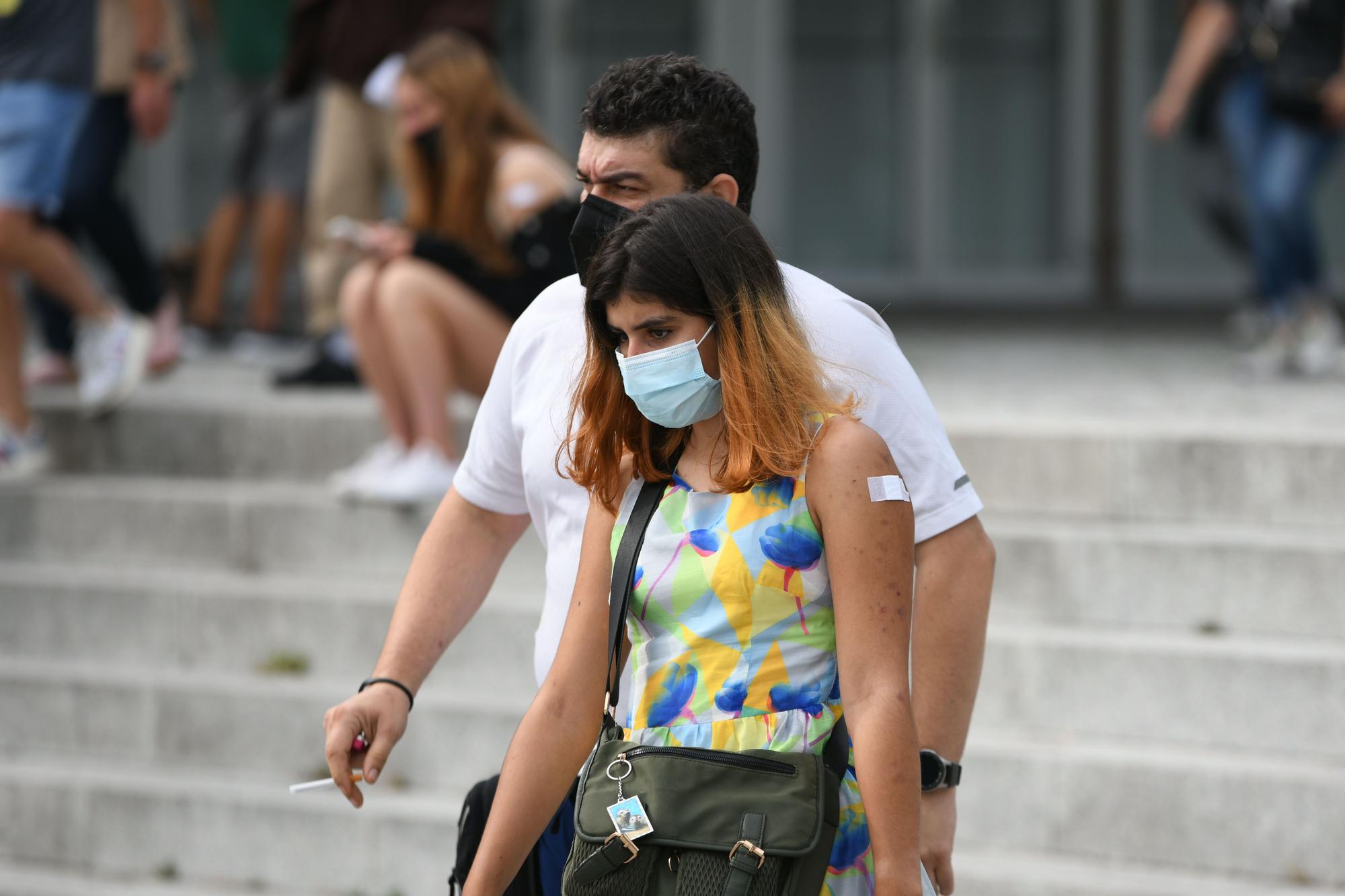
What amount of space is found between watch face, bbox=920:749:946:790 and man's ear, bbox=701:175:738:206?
2.62 ft

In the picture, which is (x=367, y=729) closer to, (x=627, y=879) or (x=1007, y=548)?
(x=627, y=879)

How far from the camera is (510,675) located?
4.59 meters

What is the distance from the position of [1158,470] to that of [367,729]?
2.84 metres

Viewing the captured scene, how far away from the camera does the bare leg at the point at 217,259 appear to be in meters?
7.80

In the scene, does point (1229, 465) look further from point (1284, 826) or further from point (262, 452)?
point (262, 452)

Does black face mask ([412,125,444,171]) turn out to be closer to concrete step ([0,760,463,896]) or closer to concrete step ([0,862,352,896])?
concrete step ([0,760,463,896])

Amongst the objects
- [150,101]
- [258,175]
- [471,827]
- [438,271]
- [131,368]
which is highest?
[150,101]

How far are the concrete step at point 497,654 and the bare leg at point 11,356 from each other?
0.51 metres

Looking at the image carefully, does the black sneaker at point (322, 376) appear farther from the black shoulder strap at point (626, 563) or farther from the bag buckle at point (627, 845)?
the bag buckle at point (627, 845)

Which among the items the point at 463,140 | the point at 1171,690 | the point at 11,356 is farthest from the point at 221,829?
the point at 1171,690

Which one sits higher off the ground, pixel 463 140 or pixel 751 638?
pixel 463 140

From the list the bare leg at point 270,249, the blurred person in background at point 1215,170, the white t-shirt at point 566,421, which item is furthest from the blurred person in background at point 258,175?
the white t-shirt at point 566,421

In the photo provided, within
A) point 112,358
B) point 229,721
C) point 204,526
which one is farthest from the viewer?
point 112,358

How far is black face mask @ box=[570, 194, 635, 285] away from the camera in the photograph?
7.48 ft
